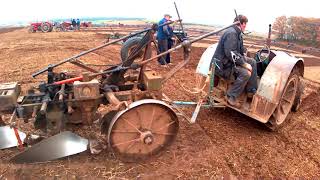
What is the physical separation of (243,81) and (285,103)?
1.32 meters

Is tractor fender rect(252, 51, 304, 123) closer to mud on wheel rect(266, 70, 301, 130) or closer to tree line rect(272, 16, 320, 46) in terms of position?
mud on wheel rect(266, 70, 301, 130)

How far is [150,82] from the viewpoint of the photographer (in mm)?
4812

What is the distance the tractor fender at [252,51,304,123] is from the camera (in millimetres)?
5453

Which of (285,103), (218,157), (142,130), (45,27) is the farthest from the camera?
(45,27)

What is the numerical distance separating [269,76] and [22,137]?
4.02 m

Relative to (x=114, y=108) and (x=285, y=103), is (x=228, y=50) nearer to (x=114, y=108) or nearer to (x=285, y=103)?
(x=285, y=103)

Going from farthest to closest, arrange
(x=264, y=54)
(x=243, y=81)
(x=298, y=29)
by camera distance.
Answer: (x=298, y=29) < (x=264, y=54) < (x=243, y=81)

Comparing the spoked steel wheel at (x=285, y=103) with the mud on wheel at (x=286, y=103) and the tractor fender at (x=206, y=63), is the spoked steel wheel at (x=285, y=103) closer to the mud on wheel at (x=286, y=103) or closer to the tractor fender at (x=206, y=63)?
the mud on wheel at (x=286, y=103)

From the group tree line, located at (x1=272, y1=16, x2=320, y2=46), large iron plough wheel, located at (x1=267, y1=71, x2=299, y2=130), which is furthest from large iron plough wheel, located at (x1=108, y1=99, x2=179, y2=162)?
tree line, located at (x1=272, y1=16, x2=320, y2=46)

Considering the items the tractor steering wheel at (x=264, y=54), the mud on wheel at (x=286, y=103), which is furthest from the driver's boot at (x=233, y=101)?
the tractor steering wheel at (x=264, y=54)

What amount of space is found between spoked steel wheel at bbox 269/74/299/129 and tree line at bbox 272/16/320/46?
53.3ft

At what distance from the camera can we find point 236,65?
569 cm

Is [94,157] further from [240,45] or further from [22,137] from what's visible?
[240,45]

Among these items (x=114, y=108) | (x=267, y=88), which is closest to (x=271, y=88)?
(x=267, y=88)
